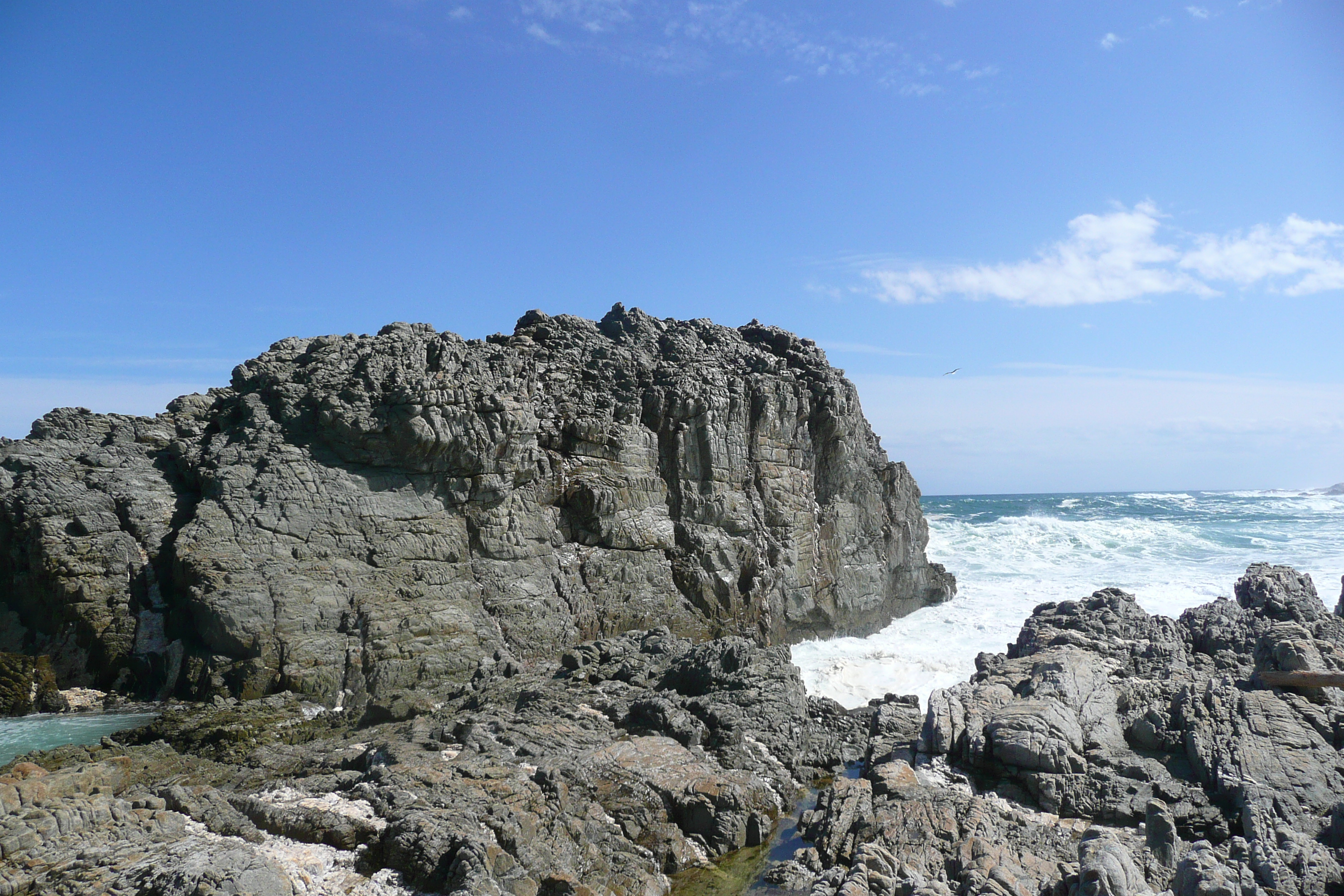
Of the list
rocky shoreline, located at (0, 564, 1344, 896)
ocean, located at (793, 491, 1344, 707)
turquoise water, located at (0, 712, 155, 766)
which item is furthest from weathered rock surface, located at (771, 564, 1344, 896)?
turquoise water, located at (0, 712, 155, 766)

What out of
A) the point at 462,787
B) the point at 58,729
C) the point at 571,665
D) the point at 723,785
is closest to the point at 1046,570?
the point at 571,665

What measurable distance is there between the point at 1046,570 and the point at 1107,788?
101 ft

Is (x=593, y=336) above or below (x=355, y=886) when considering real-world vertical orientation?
above

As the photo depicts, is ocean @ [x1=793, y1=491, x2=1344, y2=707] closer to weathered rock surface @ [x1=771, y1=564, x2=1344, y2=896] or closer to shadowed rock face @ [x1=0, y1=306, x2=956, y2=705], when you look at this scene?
shadowed rock face @ [x1=0, y1=306, x2=956, y2=705]

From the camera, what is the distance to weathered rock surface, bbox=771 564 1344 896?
9148mm

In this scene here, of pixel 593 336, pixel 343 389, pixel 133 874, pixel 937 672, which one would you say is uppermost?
pixel 593 336

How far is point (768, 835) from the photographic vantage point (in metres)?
12.5

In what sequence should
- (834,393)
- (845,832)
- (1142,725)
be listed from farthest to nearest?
(834,393)
(1142,725)
(845,832)

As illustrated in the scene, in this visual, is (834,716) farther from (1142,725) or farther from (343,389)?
(343,389)

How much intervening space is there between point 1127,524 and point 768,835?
51387mm

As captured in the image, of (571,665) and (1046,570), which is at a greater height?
(571,665)

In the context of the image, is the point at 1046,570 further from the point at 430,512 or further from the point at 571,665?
the point at 430,512

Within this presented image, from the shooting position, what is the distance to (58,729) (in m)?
15.5

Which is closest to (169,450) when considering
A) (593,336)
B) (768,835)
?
(593,336)
